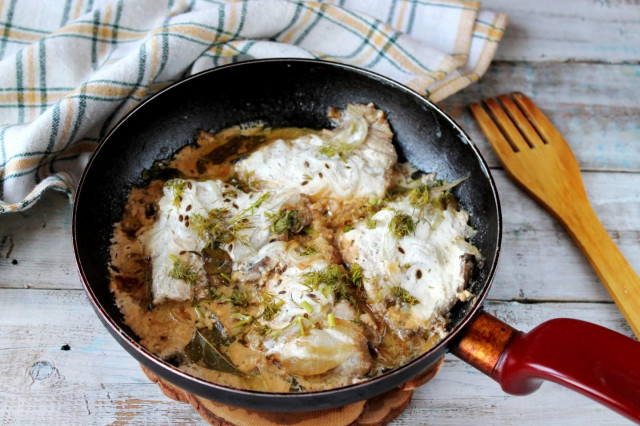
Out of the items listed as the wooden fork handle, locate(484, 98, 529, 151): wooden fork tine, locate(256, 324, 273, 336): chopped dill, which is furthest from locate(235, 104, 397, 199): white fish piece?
the wooden fork handle

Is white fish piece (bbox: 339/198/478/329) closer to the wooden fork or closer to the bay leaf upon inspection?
the bay leaf

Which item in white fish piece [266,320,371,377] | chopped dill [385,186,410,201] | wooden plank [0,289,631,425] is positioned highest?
chopped dill [385,186,410,201]

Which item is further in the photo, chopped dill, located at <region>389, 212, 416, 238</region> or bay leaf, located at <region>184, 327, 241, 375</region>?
chopped dill, located at <region>389, 212, 416, 238</region>

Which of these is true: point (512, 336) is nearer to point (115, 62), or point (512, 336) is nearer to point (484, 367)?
point (484, 367)

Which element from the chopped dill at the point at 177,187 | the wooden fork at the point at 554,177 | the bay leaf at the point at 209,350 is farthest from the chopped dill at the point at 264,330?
the wooden fork at the point at 554,177

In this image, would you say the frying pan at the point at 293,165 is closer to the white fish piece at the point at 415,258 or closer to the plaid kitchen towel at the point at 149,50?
the white fish piece at the point at 415,258
